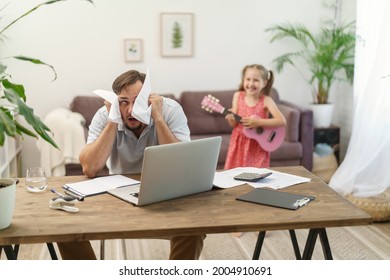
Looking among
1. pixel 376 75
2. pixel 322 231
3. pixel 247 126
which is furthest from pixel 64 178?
pixel 376 75

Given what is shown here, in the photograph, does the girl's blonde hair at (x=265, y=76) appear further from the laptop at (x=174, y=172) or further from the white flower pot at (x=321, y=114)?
the laptop at (x=174, y=172)

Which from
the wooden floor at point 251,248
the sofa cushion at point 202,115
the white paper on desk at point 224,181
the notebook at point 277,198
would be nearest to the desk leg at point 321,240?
the notebook at point 277,198

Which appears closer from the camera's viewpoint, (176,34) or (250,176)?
(250,176)

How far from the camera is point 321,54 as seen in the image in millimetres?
4930

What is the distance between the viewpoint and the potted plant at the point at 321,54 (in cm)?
490

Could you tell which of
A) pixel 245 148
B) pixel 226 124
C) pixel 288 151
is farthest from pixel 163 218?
pixel 226 124

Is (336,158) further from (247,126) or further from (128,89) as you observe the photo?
(128,89)

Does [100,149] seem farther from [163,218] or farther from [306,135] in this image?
[306,135]

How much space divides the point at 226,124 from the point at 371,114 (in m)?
1.38

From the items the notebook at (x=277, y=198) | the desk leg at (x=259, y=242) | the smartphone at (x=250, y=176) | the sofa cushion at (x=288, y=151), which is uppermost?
the smartphone at (x=250, y=176)

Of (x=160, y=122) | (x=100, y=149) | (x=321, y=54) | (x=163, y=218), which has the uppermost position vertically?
(x=321, y=54)

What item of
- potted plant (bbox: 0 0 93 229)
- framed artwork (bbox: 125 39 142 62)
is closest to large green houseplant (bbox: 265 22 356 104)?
framed artwork (bbox: 125 39 142 62)

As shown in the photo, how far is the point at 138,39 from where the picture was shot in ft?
16.5

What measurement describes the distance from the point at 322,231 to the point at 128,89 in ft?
3.39
